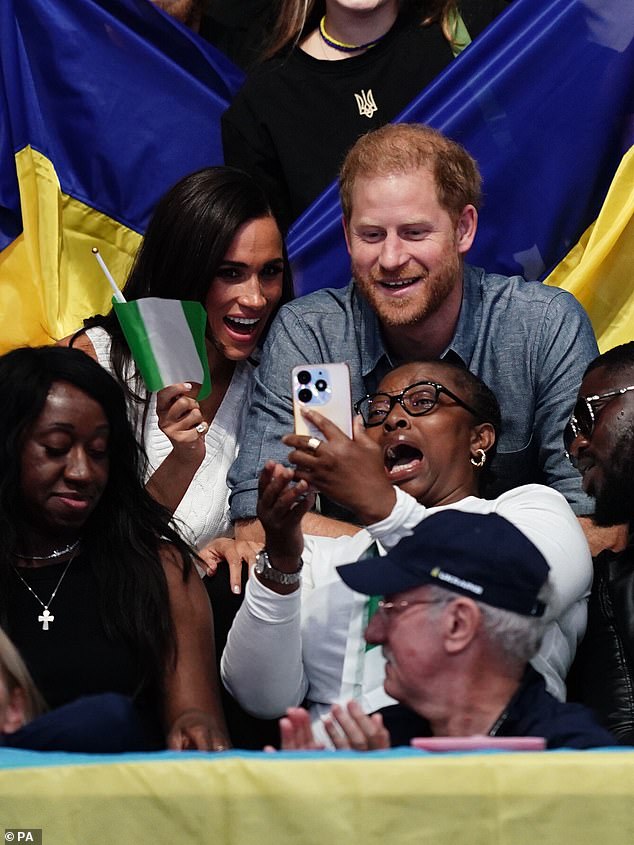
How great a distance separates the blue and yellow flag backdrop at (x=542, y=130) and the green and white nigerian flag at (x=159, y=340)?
1173 mm

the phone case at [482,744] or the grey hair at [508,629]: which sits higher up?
the grey hair at [508,629]

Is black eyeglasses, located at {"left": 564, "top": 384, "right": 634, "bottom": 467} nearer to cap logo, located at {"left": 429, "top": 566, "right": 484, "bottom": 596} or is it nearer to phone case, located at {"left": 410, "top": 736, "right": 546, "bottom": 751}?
cap logo, located at {"left": 429, "top": 566, "right": 484, "bottom": 596}

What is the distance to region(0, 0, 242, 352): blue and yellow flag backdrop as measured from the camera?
441 cm

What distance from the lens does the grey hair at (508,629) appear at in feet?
7.26

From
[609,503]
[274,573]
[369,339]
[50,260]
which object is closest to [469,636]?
[274,573]

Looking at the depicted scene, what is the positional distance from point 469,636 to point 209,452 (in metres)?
1.56

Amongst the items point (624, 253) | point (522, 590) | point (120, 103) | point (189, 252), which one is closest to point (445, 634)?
point (522, 590)

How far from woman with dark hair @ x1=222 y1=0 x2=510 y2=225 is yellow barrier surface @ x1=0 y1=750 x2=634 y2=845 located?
7.68 ft

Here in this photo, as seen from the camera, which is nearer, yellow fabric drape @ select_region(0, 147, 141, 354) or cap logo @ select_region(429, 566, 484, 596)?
cap logo @ select_region(429, 566, 484, 596)

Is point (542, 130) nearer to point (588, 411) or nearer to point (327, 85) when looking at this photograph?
point (327, 85)

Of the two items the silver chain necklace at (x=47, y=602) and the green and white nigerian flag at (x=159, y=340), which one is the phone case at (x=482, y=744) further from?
the green and white nigerian flag at (x=159, y=340)

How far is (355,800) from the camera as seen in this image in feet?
6.48

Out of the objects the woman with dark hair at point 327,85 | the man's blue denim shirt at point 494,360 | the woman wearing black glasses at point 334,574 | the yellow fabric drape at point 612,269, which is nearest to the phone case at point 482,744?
the woman wearing black glasses at point 334,574

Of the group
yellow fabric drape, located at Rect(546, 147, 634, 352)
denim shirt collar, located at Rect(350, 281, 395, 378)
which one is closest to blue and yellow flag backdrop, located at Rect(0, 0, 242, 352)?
denim shirt collar, located at Rect(350, 281, 395, 378)
